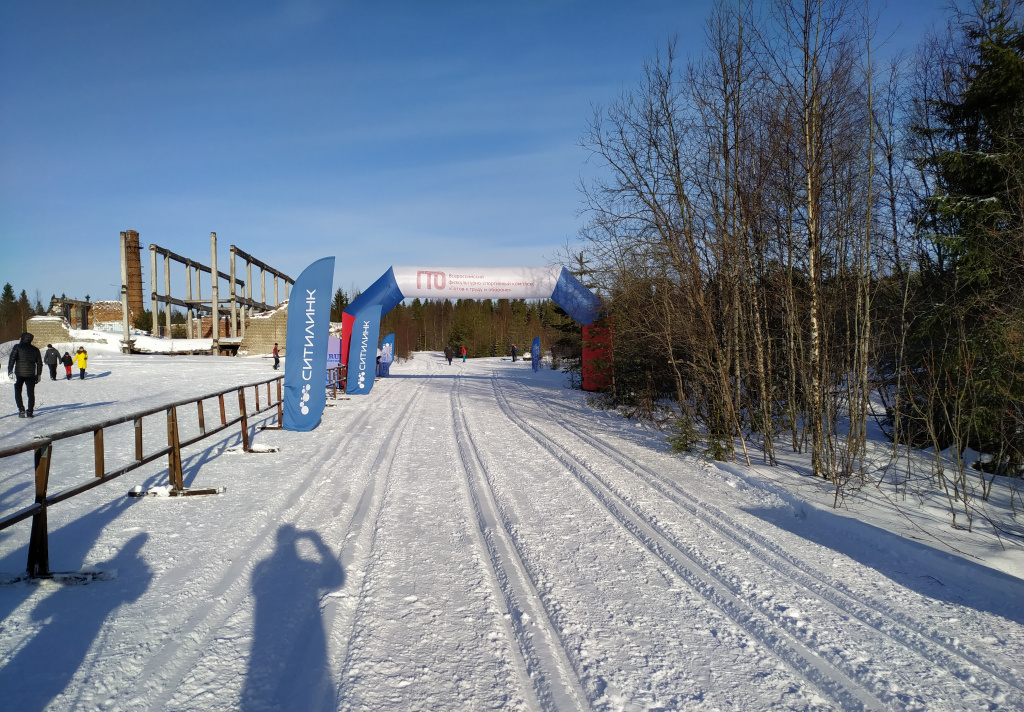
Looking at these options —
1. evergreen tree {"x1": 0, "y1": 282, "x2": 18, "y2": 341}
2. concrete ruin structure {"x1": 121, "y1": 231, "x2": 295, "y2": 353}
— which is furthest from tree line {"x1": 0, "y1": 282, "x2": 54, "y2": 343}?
concrete ruin structure {"x1": 121, "y1": 231, "x2": 295, "y2": 353}

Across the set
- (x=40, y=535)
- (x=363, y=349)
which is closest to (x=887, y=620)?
(x=40, y=535)

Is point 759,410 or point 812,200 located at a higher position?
point 812,200

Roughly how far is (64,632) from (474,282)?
16.6 metres

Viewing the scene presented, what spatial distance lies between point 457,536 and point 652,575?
68.2 inches

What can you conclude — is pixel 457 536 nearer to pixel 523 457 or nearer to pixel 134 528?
pixel 134 528

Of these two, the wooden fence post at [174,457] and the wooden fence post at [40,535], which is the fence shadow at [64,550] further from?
the wooden fence post at [174,457]

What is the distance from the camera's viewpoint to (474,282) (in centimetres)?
1922

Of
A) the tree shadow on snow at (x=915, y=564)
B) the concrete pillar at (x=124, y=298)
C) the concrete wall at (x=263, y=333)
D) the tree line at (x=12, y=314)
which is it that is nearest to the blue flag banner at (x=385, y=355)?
the concrete wall at (x=263, y=333)

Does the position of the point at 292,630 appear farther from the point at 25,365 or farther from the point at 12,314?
the point at 12,314

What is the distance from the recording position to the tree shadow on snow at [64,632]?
2.66 metres

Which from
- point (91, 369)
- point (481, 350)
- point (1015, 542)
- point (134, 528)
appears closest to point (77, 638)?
point (134, 528)

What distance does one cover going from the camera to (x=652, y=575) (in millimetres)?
4164

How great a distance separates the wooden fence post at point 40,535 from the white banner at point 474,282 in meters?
15.2

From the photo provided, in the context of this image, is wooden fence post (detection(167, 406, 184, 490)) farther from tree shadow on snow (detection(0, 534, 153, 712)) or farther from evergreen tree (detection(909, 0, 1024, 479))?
evergreen tree (detection(909, 0, 1024, 479))
